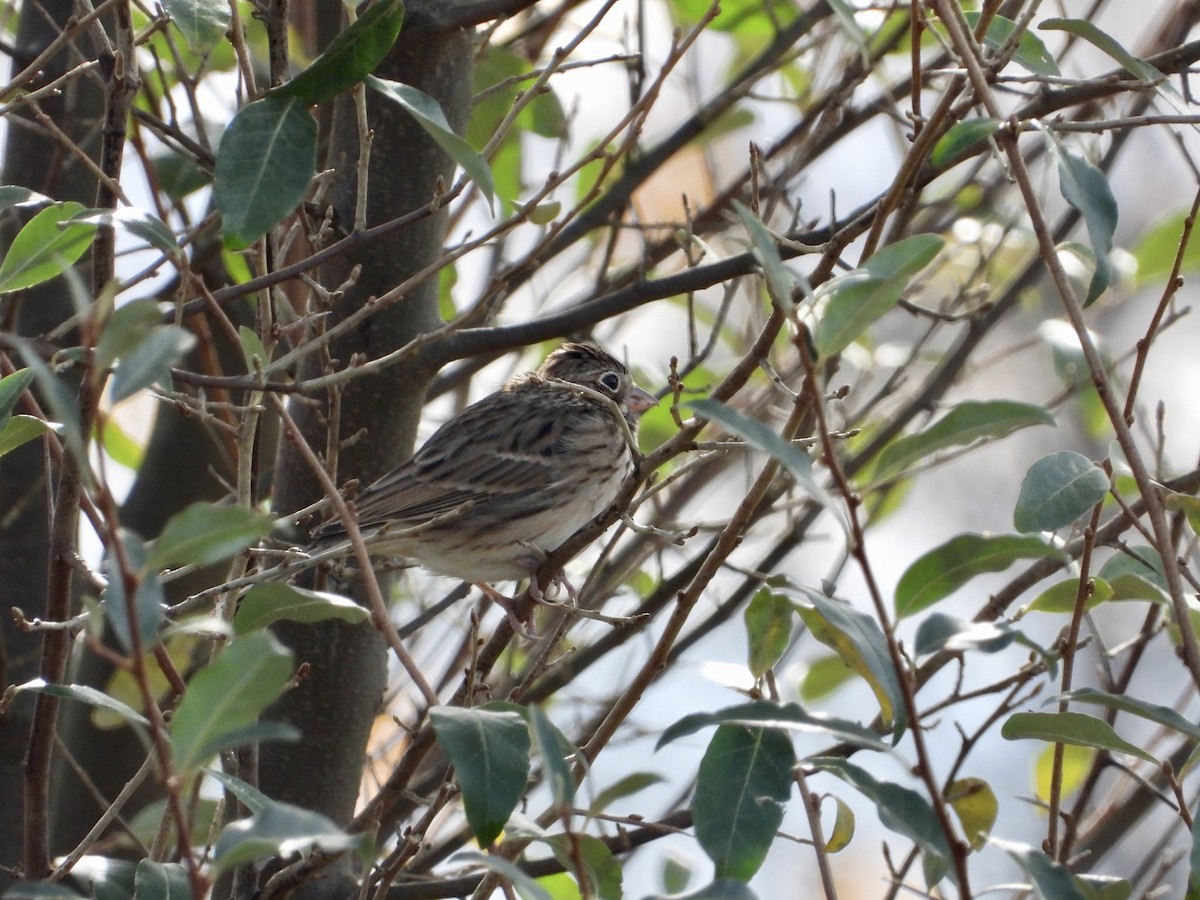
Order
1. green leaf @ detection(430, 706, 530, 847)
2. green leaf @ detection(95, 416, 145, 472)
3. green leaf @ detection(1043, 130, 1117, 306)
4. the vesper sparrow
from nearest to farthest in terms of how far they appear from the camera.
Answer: green leaf @ detection(430, 706, 530, 847)
green leaf @ detection(1043, 130, 1117, 306)
green leaf @ detection(95, 416, 145, 472)
the vesper sparrow

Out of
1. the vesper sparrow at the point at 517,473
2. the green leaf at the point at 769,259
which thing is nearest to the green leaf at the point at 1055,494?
the green leaf at the point at 769,259

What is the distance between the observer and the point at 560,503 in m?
4.70

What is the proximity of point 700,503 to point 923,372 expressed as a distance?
1795 millimetres

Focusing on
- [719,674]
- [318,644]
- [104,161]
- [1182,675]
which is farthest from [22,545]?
[1182,675]

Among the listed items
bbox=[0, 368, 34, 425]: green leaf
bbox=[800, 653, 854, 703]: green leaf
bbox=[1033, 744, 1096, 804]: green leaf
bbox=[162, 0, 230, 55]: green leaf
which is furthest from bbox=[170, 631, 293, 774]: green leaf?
bbox=[1033, 744, 1096, 804]: green leaf

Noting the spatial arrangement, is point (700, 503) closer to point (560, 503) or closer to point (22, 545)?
point (560, 503)

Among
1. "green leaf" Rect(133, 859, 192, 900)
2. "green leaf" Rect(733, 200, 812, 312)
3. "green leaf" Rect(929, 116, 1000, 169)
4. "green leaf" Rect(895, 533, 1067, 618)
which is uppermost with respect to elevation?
"green leaf" Rect(929, 116, 1000, 169)

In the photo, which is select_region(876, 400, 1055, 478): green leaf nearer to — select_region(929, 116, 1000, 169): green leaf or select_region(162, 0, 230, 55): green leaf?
select_region(929, 116, 1000, 169): green leaf

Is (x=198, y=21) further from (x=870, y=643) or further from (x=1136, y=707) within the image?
(x=1136, y=707)

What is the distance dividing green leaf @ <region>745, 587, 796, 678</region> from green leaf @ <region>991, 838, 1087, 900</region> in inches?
17.2

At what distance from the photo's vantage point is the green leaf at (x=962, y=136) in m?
1.98

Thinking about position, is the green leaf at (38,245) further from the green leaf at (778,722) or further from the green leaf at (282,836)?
the green leaf at (778,722)

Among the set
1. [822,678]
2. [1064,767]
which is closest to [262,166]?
[822,678]

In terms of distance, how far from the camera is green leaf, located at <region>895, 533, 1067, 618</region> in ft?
5.83
